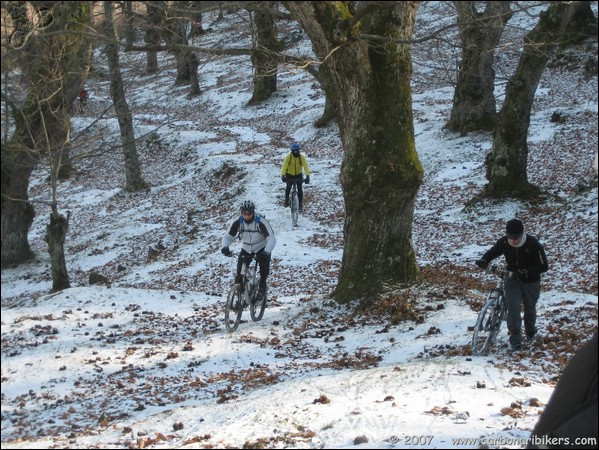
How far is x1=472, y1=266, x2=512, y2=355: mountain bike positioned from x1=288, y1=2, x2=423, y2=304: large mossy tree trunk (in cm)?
249

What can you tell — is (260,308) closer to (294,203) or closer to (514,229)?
(514,229)

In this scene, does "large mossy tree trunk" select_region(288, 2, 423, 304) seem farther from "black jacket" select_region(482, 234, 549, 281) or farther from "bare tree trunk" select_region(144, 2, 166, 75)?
"black jacket" select_region(482, 234, 549, 281)

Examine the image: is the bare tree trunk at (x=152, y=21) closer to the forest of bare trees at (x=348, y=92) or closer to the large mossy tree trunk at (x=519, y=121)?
the forest of bare trees at (x=348, y=92)

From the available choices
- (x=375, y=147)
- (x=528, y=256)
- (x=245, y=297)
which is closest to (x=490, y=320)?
(x=528, y=256)

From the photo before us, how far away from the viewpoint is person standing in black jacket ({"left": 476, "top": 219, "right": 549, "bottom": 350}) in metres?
8.08

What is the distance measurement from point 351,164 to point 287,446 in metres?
6.17

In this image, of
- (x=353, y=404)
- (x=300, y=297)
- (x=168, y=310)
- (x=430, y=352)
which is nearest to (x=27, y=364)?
(x=353, y=404)

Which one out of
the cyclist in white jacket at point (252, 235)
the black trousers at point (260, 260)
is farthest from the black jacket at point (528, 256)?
the black trousers at point (260, 260)

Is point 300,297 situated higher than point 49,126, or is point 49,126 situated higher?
point 49,126

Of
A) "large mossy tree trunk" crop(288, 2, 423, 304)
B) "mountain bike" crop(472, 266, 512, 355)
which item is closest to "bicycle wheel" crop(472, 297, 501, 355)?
"mountain bike" crop(472, 266, 512, 355)

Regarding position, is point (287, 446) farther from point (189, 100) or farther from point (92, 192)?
point (189, 100)

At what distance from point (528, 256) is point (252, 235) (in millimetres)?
4626

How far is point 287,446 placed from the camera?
5215 mm

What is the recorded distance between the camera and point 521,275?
821cm
